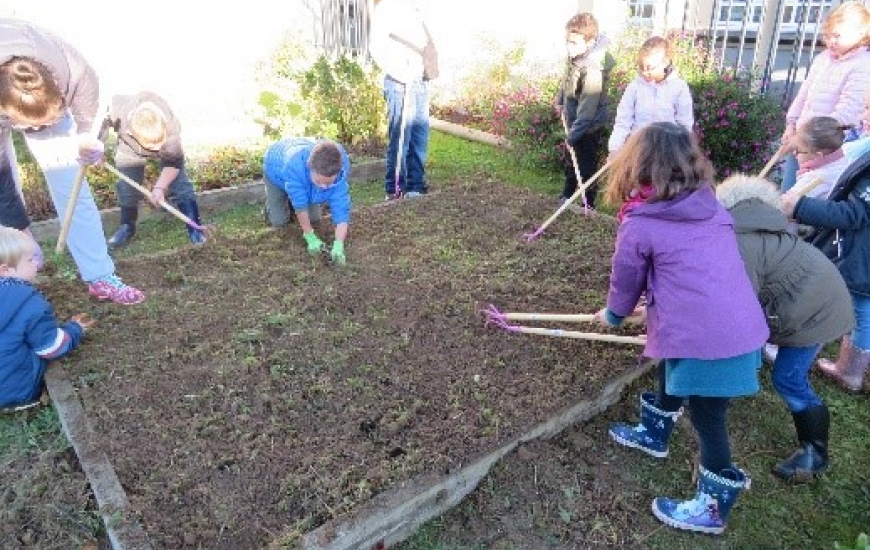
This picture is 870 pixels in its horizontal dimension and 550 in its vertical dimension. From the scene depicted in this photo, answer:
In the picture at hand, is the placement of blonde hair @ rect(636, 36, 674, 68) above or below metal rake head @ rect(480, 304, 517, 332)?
above

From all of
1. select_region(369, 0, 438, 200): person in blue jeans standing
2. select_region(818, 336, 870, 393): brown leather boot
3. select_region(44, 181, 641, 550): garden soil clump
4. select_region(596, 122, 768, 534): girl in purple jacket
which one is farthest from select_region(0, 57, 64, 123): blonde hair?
select_region(818, 336, 870, 393): brown leather boot

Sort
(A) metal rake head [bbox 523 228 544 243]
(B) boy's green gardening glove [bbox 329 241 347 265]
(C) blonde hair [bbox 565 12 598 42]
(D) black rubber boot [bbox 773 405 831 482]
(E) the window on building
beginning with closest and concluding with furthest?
1. (D) black rubber boot [bbox 773 405 831 482]
2. (B) boy's green gardening glove [bbox 329 241 347 265]
3. (A) metal rake head [bbox 523 228 544 243]
4. (C) blonde hair [bbox 565 12 598 42]
5. (E) the window on building

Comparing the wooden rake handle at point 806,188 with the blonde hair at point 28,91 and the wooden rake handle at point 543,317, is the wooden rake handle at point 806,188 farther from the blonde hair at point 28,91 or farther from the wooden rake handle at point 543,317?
the blonde hair at point 28,91

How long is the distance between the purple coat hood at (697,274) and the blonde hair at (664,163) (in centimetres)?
4

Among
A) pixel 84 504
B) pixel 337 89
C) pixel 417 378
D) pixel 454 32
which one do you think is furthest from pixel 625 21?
pixel 84 504

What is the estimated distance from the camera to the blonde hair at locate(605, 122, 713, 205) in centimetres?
236

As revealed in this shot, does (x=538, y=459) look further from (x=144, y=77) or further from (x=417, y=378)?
(x=144, y=77)

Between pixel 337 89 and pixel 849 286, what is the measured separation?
5.35 metres

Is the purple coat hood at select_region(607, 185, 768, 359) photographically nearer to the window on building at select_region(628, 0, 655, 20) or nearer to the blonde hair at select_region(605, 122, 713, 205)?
the blonde hair at select_region(605, 122, 713, 205)

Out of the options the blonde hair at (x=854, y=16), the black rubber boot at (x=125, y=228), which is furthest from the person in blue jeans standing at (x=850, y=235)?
the black rubber boot at (x=125, y=228)

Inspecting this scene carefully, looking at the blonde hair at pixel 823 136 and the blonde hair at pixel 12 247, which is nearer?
the blonde hair at pixel 12 247

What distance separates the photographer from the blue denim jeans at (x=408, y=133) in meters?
5.97

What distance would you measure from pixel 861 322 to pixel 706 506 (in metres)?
1.45

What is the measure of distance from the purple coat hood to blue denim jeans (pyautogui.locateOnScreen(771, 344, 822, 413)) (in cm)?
46
